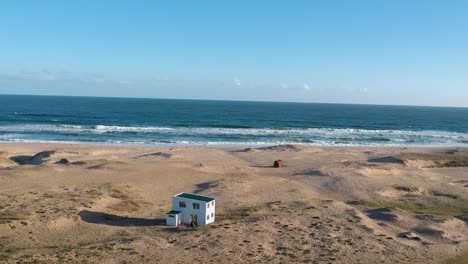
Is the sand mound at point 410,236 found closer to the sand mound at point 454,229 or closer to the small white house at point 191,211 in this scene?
the sand mound at point 454,229

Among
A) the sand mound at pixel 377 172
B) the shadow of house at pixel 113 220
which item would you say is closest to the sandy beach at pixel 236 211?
the shadow of house at pixel 113 220

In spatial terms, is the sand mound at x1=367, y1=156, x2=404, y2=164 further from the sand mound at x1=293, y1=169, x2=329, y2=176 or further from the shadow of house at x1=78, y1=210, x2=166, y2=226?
the shadow of house at x1=78, y1=210, x2=166, y2=226

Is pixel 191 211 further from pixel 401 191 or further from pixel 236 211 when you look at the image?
pixel 401 191

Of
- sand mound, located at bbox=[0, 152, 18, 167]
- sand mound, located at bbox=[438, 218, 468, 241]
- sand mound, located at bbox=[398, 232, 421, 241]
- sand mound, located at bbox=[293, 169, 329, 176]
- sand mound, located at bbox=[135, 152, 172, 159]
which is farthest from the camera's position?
sand mound, located at bbox=[135, 152, 172, 159]

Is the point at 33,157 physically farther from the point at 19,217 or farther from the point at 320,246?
the point at 320,246

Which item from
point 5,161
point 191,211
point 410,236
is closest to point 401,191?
point 410,236

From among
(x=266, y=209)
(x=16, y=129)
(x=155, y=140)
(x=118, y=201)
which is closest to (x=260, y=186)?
(x=266, y=209)

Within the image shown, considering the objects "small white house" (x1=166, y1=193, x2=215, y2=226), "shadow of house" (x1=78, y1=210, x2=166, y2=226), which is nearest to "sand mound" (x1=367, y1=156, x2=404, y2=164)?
"small white house" (x1=166, y1=193, x2=215, y2=226)
